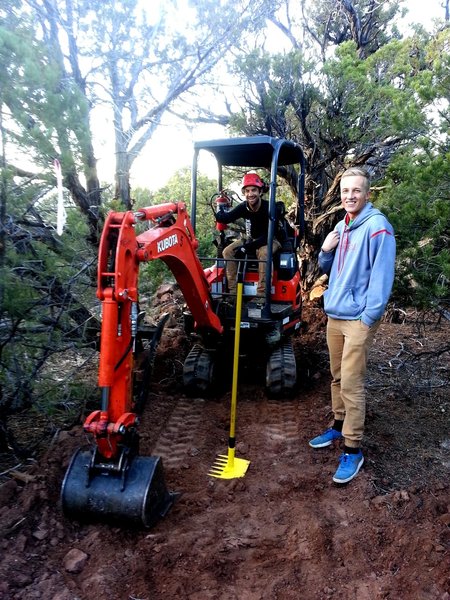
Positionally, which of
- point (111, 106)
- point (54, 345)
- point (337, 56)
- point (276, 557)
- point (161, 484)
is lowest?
point (276, 557)

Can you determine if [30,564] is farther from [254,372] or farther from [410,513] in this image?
[254,372]

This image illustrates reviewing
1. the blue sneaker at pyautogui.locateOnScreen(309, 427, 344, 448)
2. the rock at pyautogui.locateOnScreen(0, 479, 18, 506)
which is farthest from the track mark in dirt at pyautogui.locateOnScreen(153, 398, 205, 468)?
the rock at pyautogui.locateOnScreen(0, 479, 18, 506)

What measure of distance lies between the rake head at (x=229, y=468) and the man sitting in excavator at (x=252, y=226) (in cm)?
230

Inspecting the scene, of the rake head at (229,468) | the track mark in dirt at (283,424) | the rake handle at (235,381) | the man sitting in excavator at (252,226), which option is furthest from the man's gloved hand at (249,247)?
the rake head at (229,468)

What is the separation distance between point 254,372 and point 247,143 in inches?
110

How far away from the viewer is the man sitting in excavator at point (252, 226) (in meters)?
5.89

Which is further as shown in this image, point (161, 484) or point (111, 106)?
A: point (111, 106)

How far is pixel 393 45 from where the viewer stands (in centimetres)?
777

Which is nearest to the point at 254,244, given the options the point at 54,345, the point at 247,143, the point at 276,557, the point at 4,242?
the point at 247,143

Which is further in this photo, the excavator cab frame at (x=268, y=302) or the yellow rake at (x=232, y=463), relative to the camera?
the excavator cab frame at (x=268, y=302)

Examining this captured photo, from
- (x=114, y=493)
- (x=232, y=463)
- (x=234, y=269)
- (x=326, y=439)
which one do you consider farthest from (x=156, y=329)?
(x=114, y=493)

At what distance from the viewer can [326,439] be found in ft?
14.5

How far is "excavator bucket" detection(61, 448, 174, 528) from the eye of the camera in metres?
3.12

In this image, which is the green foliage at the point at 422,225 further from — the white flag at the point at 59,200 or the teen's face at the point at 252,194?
the white flag at the point at 59,200
